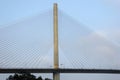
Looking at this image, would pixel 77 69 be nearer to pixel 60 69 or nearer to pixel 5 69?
pixel 60 69

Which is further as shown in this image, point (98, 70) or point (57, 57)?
point (98, 70)

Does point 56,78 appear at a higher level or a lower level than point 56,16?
lower

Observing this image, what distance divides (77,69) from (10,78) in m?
20.7

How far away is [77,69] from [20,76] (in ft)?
60.7

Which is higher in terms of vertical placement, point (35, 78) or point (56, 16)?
point (56, 16)

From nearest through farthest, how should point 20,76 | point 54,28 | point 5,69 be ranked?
point 5,69
point 54,28
point 20,76

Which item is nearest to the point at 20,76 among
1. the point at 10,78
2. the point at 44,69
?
the point at 10,78

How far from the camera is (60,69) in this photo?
63312 millimetres

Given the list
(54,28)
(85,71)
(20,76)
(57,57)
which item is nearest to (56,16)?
(54,28)

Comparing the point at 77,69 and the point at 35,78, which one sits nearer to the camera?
the point at 77,69

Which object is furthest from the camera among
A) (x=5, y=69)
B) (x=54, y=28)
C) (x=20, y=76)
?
(x=20, y=76)

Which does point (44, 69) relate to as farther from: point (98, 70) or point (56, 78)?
point (98, 70)

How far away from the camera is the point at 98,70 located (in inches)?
2685

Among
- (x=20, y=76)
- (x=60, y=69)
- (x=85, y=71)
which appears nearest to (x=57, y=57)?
(x=60, y=69)
